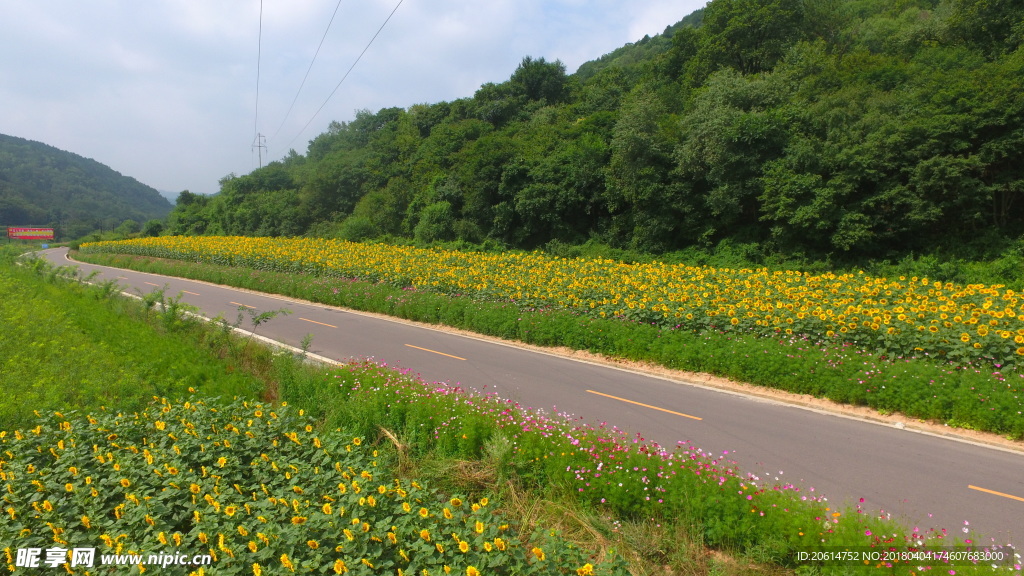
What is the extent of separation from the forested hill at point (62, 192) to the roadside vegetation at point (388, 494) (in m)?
121

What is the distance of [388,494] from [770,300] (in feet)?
35.7

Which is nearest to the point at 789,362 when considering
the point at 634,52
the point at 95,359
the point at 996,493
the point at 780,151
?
the point at 996,493

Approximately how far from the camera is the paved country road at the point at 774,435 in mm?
5980

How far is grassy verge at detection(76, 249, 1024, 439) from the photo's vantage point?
26.1ft

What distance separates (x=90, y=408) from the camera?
691 cm

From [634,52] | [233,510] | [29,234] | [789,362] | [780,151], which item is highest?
[634,52]

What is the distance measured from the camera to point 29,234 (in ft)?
269

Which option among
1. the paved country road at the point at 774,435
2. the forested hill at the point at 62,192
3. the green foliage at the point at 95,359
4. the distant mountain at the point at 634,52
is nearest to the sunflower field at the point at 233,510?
the green foliage at the point at 95,359

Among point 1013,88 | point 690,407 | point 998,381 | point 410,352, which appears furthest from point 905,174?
point 410,352

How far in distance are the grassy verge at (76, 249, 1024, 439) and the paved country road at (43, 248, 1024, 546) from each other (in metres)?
0.62

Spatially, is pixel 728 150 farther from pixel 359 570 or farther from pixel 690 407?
pixel 359 570

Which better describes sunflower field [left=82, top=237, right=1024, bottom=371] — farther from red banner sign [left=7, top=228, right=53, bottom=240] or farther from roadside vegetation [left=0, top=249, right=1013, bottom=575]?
red banner sign [left=7, top=228, right=53, bottom=240]

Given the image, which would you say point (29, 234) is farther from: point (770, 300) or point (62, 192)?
point (770, 300)

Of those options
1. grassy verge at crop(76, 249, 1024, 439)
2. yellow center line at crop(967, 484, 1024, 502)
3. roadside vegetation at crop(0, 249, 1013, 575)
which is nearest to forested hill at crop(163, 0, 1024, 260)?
grassy verge at crop(76, 249, 1024, 439)
